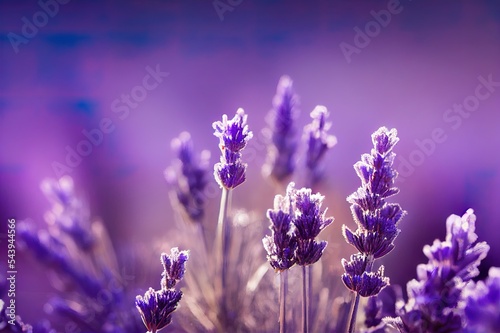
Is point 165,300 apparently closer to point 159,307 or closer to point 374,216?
point 159,307

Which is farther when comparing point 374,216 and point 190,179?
point 190,179

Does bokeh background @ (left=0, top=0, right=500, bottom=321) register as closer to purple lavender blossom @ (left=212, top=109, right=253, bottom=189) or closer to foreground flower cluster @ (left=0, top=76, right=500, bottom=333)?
foreground flower cluster @ (left=0, top=76, right=500, bottom=333)

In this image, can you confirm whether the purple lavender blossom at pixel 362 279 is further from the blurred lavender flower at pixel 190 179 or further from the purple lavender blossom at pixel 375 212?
the blurred lavender flower at pixel 190 179

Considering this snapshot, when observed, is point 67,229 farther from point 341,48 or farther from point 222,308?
point 341,48

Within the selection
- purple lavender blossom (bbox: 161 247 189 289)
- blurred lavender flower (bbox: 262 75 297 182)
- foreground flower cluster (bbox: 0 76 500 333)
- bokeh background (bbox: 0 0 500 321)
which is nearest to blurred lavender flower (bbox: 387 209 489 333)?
foreground flower cluster (bbox: 0 76 500 333)

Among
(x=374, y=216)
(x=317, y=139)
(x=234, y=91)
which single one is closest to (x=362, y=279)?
(x=374, y=216)

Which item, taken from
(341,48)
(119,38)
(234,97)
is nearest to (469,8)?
(341,48)

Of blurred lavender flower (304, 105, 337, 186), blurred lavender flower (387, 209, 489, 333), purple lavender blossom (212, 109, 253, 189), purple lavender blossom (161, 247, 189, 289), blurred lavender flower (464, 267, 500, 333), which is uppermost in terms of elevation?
blurred lavender flower (304, 105, 337, 186)
